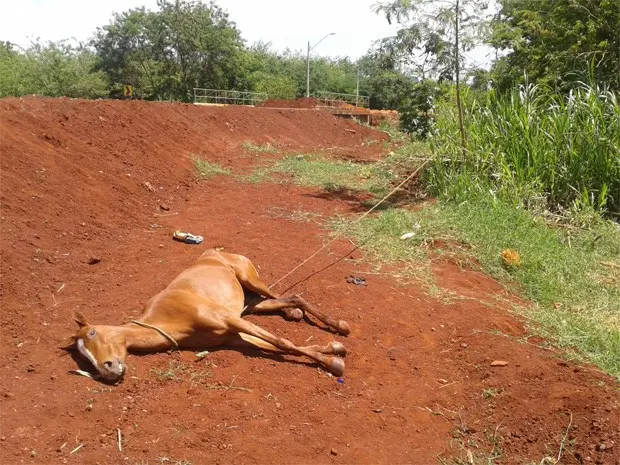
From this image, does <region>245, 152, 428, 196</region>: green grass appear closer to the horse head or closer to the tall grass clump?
the tall grass clump

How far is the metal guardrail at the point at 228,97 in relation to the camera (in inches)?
1460

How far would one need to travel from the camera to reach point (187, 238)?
23.8 feet

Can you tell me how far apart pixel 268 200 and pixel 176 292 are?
576 cm

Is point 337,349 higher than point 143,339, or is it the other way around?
point 143,339

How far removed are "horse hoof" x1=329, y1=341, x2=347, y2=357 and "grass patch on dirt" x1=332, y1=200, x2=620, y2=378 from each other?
1726 millimetres

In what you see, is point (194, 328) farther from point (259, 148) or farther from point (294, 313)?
point (259, 148)

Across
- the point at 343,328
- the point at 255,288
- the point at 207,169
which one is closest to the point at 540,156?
the point at 343,328

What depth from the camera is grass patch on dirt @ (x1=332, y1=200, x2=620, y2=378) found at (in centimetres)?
491

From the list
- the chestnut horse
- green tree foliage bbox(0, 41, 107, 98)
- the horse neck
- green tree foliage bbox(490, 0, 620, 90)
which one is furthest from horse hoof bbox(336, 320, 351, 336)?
green tree foliage bbox(0, 41, 107, 98)

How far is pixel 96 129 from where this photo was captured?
1164cm

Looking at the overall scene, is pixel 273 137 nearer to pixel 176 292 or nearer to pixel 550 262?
pixel 550 262

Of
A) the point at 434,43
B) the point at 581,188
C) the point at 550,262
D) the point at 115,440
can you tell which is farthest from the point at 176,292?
the point at 434,43

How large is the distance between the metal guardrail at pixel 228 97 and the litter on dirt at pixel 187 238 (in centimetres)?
3041

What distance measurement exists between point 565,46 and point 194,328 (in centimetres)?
1088
